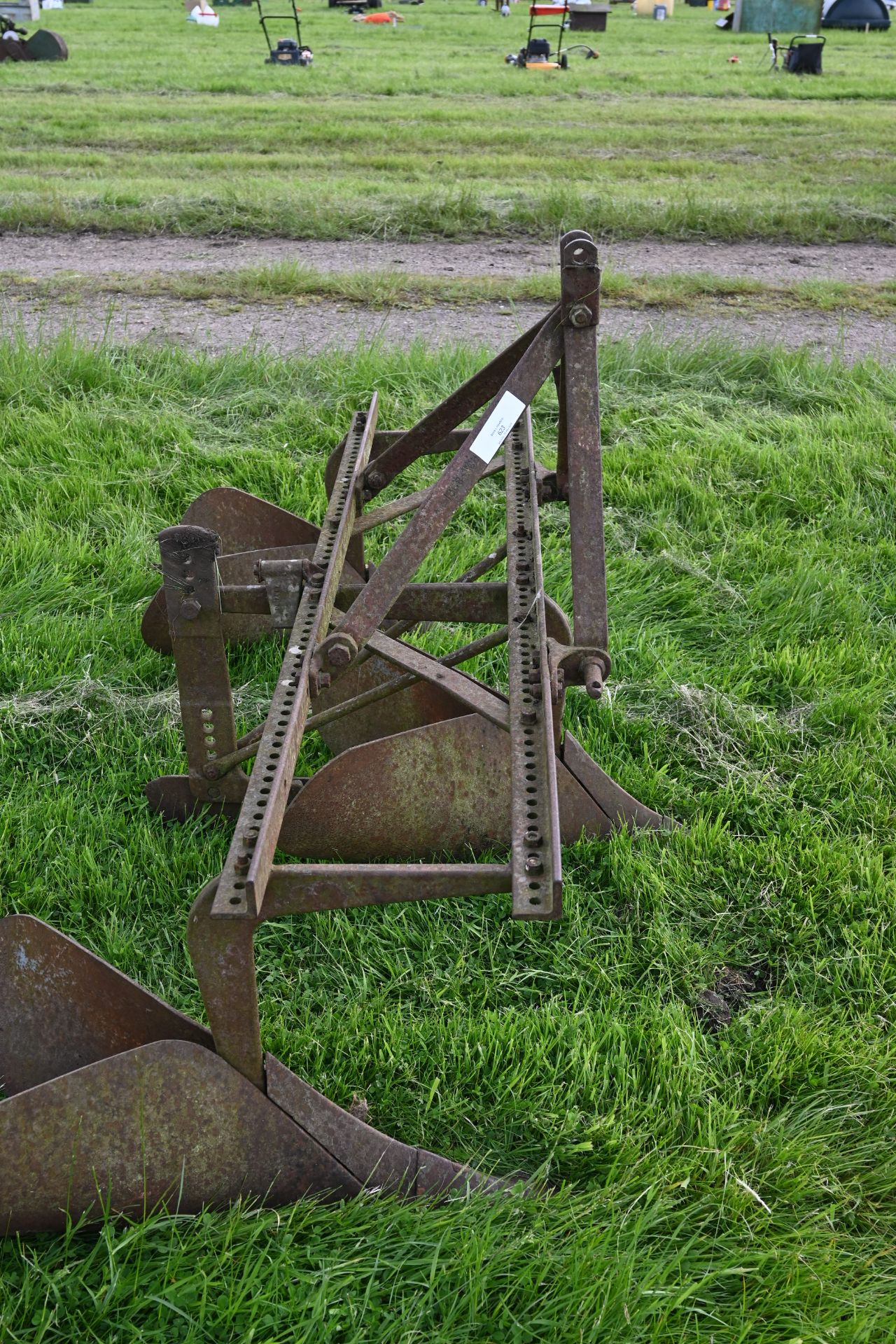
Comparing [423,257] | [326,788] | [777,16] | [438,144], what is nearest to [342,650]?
[326,788]

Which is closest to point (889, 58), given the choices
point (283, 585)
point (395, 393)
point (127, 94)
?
point (127, 94)

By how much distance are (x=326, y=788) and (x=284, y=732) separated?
417 mm

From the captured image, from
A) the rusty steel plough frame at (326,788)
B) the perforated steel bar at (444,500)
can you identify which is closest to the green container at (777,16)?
the rusty steel plough frame at (326,788)

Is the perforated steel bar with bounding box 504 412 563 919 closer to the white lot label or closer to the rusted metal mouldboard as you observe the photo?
the white lot label

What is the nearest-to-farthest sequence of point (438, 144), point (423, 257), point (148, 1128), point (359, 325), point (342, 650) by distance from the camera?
point (148, 1128) < point (342, 650) < point (359, 325) < point (423, 257) < point (438, 144)

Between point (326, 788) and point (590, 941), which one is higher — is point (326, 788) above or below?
above

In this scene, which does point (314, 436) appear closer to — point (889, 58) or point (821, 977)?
point (821, 977)

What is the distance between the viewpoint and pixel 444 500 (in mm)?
2559

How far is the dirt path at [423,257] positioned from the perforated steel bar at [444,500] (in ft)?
16.3

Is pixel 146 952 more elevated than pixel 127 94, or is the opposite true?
pixel 127 94

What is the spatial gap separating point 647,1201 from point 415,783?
1.10 meters

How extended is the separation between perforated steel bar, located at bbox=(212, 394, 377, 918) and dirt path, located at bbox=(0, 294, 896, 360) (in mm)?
2858

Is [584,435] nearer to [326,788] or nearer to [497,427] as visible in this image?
[497,427]

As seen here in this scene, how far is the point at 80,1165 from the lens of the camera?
6.07ft
